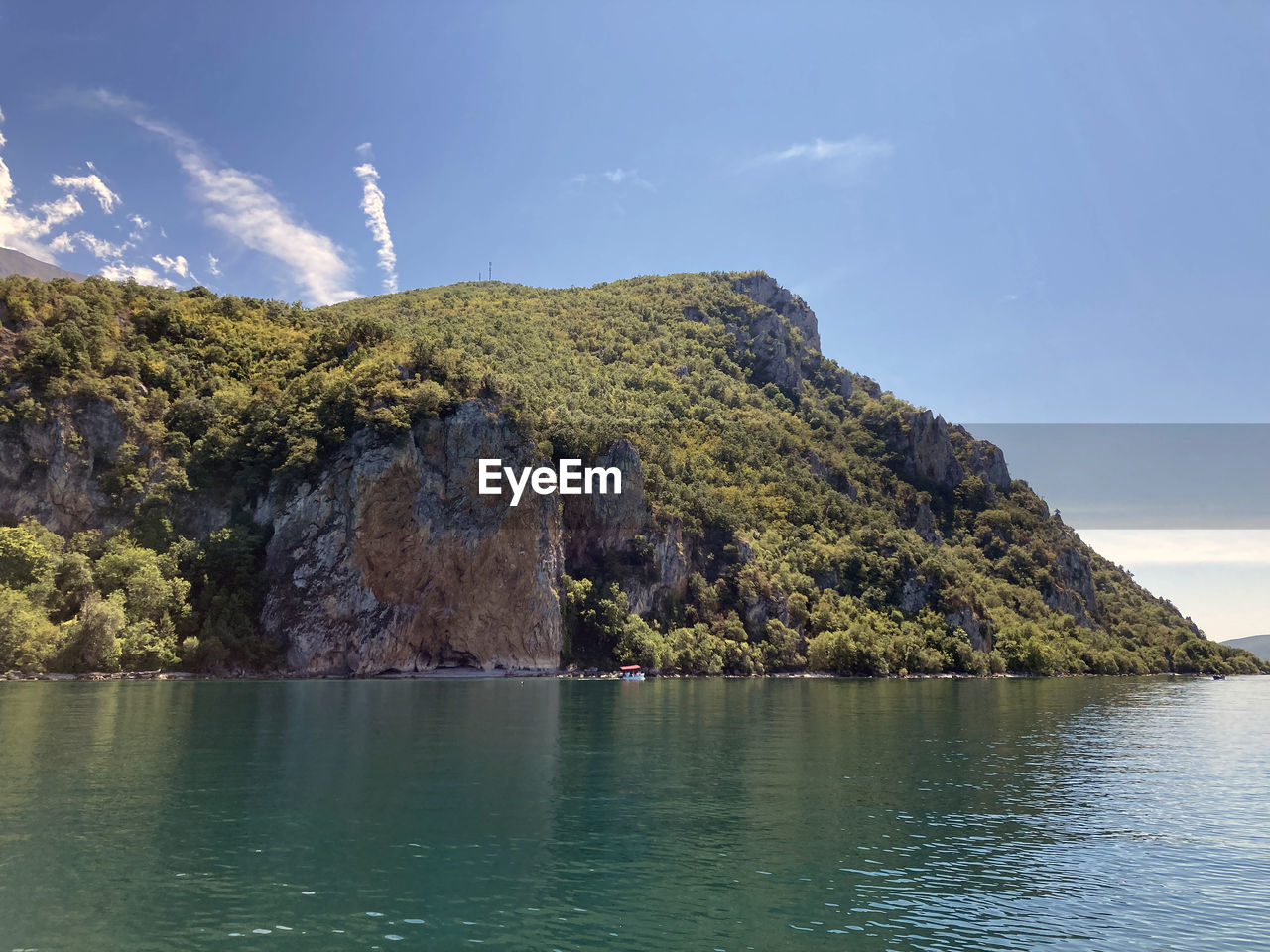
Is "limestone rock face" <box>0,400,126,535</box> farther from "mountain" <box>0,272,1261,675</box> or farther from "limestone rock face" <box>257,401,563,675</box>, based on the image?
"limestone rock face" <box>257,401,563,675</box>

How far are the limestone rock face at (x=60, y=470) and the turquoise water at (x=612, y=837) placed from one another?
66.7 m

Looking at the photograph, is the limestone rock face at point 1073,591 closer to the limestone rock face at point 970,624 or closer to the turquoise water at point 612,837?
the limestone rock face at point 970,624

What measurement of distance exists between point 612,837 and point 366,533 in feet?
319

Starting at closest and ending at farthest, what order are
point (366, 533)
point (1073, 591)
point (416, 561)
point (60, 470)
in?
point (60, 470) < point (366, 533) < point (416, 561) < point (1073, 591)

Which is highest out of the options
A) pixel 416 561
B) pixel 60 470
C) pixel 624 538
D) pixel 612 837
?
pixel 60 470

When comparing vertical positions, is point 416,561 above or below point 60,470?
below

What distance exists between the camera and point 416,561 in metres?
119

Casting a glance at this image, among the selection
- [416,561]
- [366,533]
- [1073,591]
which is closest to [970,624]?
[1073,591]

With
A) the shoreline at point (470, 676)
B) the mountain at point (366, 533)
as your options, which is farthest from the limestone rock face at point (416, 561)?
the shoreline at point (470, 676)

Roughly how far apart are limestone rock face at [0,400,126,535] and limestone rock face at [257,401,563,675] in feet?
66.5

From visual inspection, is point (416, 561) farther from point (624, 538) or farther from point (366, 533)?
point (624, 538)

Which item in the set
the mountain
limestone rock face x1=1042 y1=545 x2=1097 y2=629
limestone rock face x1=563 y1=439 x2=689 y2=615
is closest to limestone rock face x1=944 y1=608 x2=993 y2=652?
the mountain

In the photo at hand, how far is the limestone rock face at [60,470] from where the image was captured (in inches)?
4156

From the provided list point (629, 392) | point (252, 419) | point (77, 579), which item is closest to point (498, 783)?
point (77, 579)
